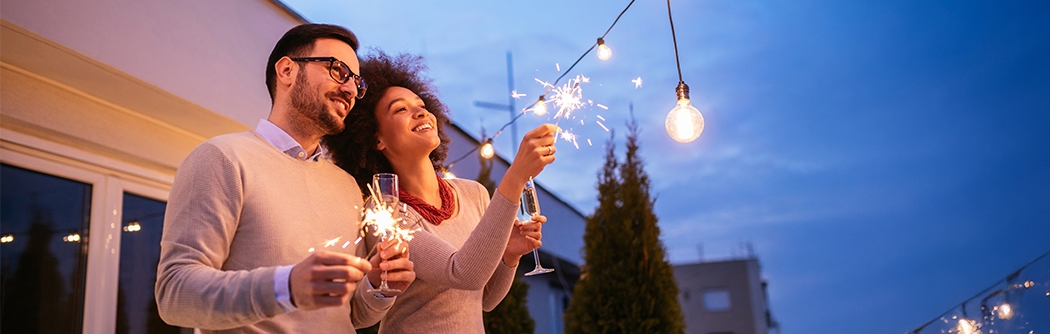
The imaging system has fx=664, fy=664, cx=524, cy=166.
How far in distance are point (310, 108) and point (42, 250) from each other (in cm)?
184

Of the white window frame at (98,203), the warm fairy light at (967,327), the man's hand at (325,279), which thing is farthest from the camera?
the warm fairy light at (967,327)

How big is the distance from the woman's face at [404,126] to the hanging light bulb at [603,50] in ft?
3.31

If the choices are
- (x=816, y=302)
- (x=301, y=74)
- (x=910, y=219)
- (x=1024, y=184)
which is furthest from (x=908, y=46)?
(x=301, y=74)

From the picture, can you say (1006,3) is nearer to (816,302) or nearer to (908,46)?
(908,46)

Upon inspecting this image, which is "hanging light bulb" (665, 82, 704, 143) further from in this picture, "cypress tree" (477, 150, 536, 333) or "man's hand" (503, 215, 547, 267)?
"cypress tree" (477, 150, 536, 333)

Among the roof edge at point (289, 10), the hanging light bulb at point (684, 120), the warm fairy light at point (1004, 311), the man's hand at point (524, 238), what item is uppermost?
the roof edge at point (289, 10)

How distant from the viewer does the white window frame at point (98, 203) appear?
292 centimetres

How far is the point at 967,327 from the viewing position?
3.95 meters

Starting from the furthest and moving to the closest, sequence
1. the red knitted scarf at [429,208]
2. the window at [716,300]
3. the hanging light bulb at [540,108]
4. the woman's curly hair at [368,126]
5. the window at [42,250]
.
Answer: the window at [716,300] → the hanging light bulb at [540,108] → the window at [42,250] → the woman's curly hair at [368,126] → the red knitted scarf at [429,208]

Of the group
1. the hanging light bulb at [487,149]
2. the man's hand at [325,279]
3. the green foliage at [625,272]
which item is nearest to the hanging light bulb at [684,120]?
the man's hand at [325,279]

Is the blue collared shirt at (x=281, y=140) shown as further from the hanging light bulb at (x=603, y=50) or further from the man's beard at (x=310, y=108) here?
the hanging light bulb at (x=603, y=50)

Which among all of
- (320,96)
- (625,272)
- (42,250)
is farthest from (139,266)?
(625,272)

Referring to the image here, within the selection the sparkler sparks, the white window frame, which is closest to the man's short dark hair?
the sparkler sparks

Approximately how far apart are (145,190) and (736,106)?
20.2 metres
